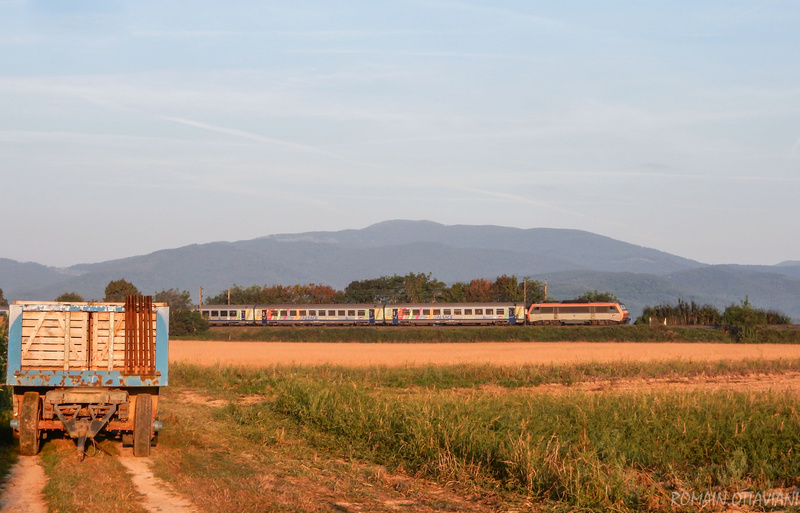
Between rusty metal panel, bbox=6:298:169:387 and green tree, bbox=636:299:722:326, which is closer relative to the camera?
rusty metal panel, bbox=6:298:169:387

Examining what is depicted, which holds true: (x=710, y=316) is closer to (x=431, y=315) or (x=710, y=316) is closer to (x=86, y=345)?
(x=431, y=315)

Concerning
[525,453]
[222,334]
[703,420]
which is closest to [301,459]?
[525,453]

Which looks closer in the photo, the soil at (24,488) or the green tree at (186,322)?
the soil at (24,488)

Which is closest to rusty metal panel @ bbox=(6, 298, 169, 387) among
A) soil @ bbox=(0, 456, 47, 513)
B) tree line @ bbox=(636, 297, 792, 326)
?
soil @ bbox=(0, 456, 47, 513)

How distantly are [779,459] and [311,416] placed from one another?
1070cm

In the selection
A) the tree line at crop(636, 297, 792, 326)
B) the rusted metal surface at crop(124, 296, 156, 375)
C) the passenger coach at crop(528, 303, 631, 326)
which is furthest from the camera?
the passenger coach at crop(528, 303, 631, 326)

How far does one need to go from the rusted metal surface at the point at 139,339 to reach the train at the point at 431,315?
236 feet

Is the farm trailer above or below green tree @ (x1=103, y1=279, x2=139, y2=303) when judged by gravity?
below

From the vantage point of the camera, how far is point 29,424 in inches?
595

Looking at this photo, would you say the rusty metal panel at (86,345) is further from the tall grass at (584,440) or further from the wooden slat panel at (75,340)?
the tall grass at (584,440)

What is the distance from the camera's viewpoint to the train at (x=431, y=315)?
85.2 metres

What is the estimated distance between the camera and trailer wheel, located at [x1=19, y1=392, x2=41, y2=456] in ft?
49.1

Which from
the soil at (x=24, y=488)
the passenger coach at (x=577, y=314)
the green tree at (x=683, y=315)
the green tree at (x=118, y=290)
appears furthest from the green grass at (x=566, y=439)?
the green tree at (x=118, y=290)

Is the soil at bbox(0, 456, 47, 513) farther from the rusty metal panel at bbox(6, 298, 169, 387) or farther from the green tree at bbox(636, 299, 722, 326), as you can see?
the green tree at bbox(636, 299, 722, 326)
